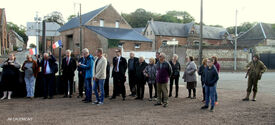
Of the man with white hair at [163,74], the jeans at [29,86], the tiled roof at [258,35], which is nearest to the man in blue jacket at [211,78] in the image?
the man with white hair at [163,74]

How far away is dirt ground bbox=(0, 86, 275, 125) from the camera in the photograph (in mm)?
5828

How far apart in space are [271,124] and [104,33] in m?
32.8

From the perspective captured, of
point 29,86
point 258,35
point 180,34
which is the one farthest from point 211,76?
point 180,34

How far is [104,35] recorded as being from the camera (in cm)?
3538

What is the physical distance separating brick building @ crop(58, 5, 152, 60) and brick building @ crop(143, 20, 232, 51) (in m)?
8.00

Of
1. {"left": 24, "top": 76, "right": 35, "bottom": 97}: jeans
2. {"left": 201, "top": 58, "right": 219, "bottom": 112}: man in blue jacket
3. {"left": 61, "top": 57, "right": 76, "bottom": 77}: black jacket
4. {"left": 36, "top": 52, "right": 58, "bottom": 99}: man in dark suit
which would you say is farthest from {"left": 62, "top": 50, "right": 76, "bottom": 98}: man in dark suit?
{"left": 201, "top": 58, "right": 219, "bottom": 112}: man in blue jacket

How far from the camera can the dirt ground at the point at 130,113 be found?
19.1 feet

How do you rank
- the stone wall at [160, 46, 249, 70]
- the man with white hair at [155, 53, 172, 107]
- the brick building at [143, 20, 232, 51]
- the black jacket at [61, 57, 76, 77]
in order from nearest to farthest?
the man with white hair at [155, 53, 172, 107], the black jacket at [61, 57, 76, 77], the stone wall at [160, 46, 249, 70], the brick building at [143, 20, 232, 51]

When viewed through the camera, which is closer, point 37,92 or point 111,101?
point 111,101

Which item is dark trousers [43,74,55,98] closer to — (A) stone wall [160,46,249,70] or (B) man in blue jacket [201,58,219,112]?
(B) man in blue jacket [201,58,219,112]

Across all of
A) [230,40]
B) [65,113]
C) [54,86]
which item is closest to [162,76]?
[65,113]

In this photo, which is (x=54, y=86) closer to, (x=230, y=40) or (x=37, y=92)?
(x=37, y=92)

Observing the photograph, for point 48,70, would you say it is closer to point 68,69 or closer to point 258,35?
point 68,69

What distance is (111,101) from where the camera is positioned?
8648 millimetres
